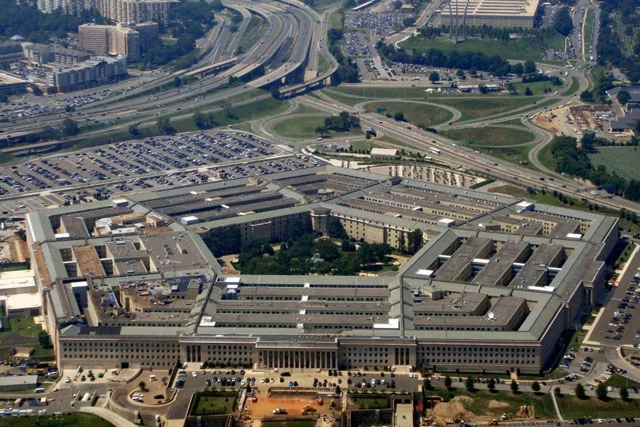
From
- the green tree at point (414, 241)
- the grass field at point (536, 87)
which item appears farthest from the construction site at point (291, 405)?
the grass field at point (536, 87)

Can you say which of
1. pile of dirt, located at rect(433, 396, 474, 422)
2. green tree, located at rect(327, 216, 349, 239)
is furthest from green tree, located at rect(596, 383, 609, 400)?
→ green tree, located at rect(327, 216, 349, 239)

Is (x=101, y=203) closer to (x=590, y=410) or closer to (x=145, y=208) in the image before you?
(x=145, y=208)

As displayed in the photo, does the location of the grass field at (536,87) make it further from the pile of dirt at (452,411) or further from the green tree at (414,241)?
the pile of dirt at (452,411)

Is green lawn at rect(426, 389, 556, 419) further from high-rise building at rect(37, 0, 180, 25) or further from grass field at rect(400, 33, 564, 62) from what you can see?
high-rise building at rect(37, 0, 180, 25)

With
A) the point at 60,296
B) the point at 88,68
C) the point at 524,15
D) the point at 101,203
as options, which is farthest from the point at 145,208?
the point at 524,15

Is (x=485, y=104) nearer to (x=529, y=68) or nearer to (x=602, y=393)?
(x=529, y=68)

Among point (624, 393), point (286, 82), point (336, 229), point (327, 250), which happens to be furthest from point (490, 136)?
point (624, 393)
